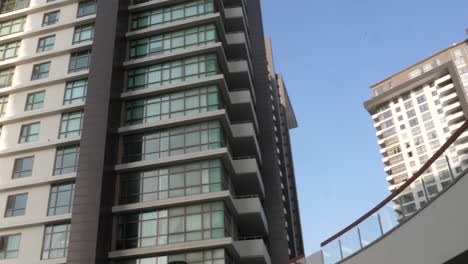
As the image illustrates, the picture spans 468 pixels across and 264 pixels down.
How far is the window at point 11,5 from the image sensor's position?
44866 mm

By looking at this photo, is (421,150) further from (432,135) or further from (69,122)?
(69,122)

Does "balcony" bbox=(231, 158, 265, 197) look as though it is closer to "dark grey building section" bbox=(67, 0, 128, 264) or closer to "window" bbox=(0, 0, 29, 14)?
"dark grey building section" bbox=(67, 0, 128, 264)

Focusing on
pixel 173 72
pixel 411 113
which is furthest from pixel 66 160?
pixel 411 113

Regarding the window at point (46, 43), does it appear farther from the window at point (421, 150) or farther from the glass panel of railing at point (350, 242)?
the window at point (421, 150)

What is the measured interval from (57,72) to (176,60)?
9.82 m

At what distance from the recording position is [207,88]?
3659cm

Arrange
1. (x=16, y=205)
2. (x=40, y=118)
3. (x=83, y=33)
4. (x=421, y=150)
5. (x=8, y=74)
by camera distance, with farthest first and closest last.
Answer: (x=421, y=150) → (x=8, y=74) → (x=83, y=33) → (x=40, y=118) → (x=16, y=205)

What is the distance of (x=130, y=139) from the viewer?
3625cm

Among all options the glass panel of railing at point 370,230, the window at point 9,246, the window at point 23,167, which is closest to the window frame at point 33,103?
the window at point 23,167

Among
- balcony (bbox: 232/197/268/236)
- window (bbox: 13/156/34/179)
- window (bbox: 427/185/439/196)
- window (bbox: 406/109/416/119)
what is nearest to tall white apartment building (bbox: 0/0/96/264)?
window (bbox: 13/156/34/179)

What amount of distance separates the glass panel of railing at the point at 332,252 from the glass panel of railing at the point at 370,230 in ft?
5.52

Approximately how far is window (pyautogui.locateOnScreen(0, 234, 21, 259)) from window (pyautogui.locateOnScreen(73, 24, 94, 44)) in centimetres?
1654

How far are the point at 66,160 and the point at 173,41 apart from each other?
12.6 meters

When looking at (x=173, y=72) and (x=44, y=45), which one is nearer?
(x=173, y=72)
